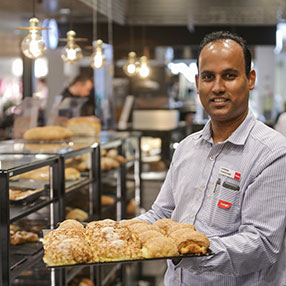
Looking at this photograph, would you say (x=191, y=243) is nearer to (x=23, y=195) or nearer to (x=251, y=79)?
(x=251, y=79)

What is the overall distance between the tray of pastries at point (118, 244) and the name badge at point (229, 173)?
23 cm

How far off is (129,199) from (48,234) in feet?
14.9

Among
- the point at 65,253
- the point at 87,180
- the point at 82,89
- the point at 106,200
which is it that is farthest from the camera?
the point at 82,89

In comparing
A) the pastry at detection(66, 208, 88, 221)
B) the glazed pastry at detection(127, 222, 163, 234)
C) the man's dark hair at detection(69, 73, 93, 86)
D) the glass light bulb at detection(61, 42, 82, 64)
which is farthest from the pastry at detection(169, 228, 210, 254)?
the man's dark hair at detection(69, 73, 93, 86)

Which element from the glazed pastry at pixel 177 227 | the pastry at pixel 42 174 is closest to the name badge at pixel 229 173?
the glazed pastry at pixel 177 227

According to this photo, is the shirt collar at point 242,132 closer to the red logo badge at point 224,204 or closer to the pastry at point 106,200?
the red logo badge at point 224,204

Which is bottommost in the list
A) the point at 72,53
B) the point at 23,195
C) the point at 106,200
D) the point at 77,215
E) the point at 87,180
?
the point at 106,200

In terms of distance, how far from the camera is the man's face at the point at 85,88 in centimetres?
688

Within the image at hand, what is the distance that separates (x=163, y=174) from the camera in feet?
26.7

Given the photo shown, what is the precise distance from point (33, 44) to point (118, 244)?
2808 mm

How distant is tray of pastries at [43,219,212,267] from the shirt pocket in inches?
4.4

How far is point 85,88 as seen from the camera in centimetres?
691

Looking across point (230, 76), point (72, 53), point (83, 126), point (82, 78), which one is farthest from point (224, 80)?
point (82, 78)

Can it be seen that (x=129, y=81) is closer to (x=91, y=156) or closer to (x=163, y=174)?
(x=163, y=174)
